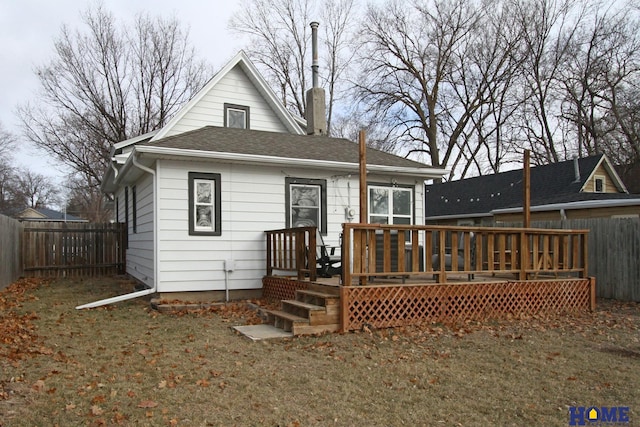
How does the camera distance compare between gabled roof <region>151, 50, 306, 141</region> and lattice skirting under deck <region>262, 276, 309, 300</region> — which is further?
gabled roof <region>151, 50, 306, 141</region>

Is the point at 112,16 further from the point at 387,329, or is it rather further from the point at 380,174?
the point at 387,329

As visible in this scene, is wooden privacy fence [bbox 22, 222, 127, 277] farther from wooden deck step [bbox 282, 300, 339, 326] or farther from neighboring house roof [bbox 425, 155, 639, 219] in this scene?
neighboring house roof [bbox 425, 155, 639, 219]

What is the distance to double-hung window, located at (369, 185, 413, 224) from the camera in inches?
435

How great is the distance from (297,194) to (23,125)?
68.7ft

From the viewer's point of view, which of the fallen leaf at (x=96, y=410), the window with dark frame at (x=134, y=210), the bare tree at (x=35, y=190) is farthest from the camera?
the bare tree at (x=35, y=190)

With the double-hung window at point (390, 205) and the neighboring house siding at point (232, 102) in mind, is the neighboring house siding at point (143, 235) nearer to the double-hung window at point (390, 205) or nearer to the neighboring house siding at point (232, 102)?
the neighboring house siding at point (232, 102)

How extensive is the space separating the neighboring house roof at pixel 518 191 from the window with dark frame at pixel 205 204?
40.0 ft

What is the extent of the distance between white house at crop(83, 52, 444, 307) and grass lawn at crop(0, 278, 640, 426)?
1757 millimetres

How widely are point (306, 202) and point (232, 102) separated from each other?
5404 mm

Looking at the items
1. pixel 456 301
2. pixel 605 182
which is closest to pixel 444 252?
pixel 456 301

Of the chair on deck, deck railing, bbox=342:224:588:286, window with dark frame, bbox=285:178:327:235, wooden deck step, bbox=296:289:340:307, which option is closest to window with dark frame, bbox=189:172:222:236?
window with dark frame, bbox=285:178:327:235

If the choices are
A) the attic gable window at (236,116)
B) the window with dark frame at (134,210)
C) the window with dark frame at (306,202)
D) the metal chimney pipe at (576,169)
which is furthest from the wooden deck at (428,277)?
the metal chimney pipe at (576,169)

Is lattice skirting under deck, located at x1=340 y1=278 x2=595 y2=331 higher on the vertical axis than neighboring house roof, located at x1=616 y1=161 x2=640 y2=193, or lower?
lower

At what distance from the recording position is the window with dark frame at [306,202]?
1040cm
